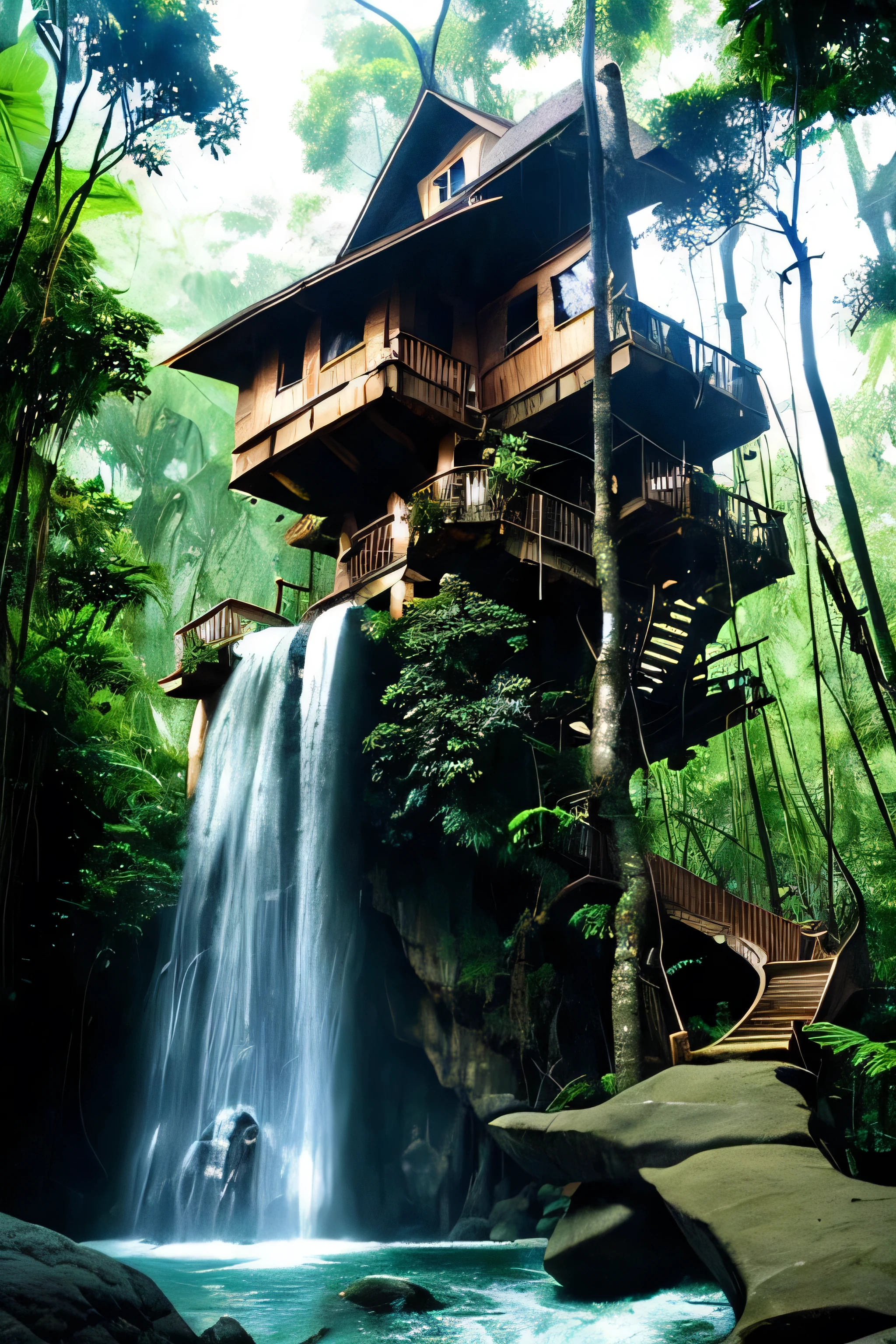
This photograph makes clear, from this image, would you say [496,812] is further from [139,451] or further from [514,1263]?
[139,451]

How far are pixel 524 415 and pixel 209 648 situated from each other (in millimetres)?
7302

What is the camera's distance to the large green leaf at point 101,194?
13250 millimetres

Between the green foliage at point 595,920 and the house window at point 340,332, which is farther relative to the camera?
the house window at point 340,332

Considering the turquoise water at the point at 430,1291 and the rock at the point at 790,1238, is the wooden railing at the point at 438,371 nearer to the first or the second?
the turquoise water at the point at 430,1291

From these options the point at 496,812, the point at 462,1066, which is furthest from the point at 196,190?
the point at 462,1066

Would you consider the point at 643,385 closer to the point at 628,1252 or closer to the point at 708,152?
the point at 708,152

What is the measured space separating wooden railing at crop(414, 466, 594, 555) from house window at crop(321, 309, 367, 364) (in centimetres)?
495

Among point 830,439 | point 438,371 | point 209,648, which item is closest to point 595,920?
point 830,439

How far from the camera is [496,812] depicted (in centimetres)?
1477

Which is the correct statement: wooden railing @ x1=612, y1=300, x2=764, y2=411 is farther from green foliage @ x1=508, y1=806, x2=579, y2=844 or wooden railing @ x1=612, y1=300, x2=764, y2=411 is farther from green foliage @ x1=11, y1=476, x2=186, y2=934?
green foliage @ x1=11, y1=476, x2=186, y2=934

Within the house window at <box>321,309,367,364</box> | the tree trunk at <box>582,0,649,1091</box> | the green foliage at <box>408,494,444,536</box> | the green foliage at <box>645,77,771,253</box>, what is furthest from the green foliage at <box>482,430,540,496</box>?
the house window at <box>321,309,367,364</box>

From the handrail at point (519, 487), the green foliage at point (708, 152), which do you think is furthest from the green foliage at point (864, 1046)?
the green foliage at point (708, 152)

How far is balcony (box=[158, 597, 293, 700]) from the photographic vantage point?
18.8 m

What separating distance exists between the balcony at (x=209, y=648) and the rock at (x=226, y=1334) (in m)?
13.1
